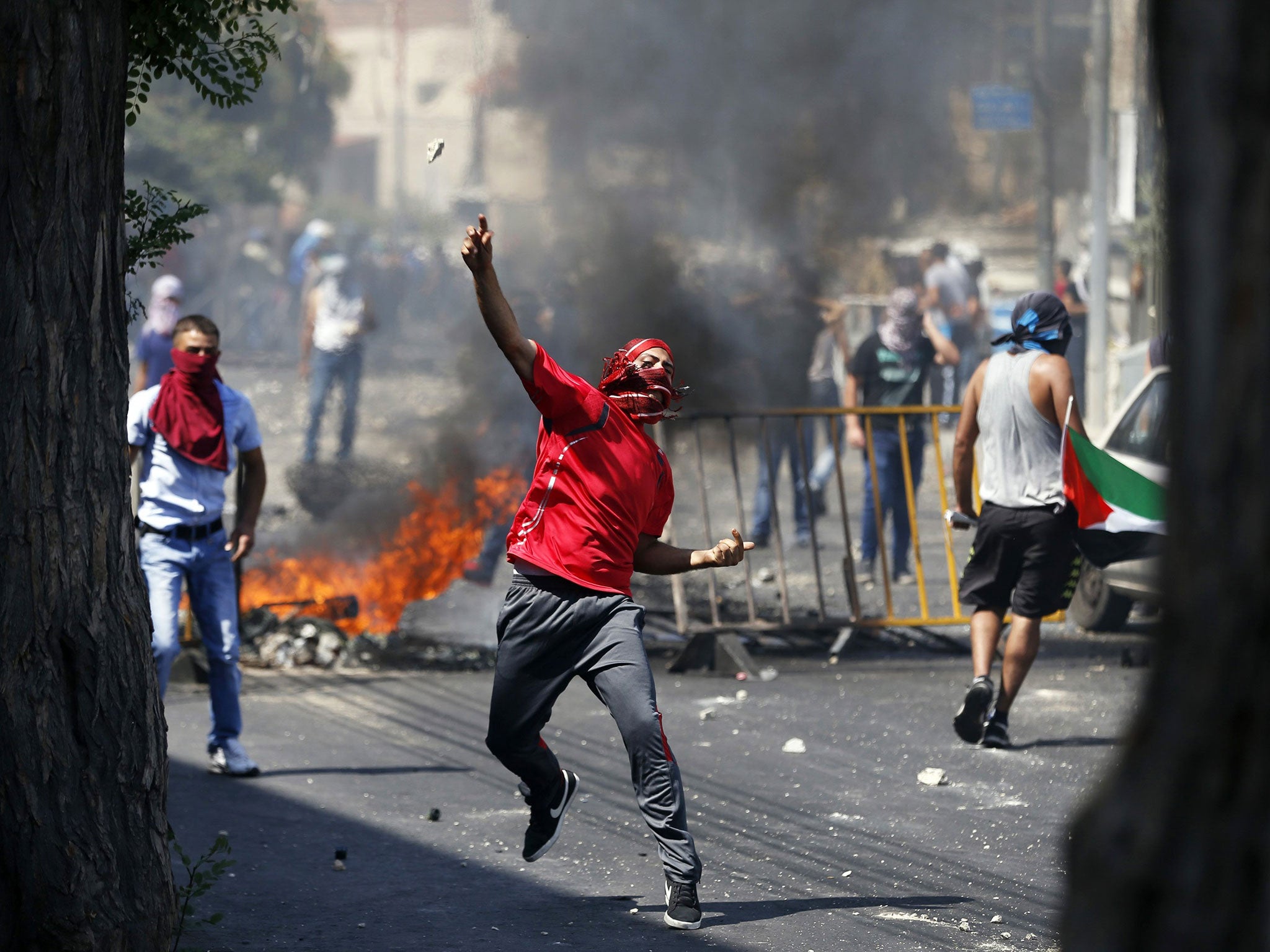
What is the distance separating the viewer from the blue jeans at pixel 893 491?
9.74 m

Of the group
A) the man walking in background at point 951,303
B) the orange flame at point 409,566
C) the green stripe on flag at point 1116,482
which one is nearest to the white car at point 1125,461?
the green stripe on flag at point 1116,482

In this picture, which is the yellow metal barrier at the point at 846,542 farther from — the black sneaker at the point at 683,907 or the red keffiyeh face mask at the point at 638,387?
the black sneaker at the point at 683,907

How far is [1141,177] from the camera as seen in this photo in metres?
18.5

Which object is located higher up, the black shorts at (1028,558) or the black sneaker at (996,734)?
the black shorts at (1028,558)

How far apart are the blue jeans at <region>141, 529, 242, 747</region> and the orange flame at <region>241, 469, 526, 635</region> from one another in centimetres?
272

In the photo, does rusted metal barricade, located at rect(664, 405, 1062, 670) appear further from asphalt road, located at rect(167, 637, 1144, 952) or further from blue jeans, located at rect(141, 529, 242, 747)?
blue jeans, located at rect(141, 529, 242, 747)

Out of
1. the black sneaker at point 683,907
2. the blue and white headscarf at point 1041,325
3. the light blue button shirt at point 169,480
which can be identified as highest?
the blue and white headscarf at point 1041,325

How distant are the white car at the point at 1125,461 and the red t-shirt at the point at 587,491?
15.1 ft

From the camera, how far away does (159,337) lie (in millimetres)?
9883

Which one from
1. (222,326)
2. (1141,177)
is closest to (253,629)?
(1141,177)

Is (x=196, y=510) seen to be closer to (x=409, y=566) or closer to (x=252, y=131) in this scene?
(x=409, y=566)

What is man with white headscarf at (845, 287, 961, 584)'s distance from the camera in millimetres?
9781

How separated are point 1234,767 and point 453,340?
13393mm

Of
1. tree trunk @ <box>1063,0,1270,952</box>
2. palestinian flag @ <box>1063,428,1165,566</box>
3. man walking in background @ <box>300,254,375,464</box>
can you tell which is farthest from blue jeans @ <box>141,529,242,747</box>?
man walking in background @ <box>300,254,375,464</box>
